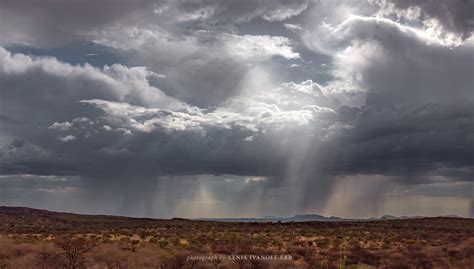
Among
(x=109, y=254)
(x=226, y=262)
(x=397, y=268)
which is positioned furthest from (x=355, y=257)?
(x=109, y=254)

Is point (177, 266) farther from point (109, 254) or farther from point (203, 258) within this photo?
point (109, 254)

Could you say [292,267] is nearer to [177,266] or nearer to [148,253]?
[177,266]

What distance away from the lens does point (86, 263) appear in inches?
1158

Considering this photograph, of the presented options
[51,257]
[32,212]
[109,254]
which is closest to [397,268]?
[109,254]

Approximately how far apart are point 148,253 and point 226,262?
8.24 metres

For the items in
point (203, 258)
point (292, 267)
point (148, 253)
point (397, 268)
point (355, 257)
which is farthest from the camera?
point (355, 257)

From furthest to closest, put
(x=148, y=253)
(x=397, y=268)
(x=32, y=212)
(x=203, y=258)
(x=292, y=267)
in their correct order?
(x=32, y=212), (x=148, y=253), (x=397, y=268), (x=203, y=258), (x=292, y=267)

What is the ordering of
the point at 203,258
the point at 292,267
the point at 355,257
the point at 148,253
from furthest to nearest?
the point at 355,257, the point at 148,253, the point at 203,258, the point at 292,267

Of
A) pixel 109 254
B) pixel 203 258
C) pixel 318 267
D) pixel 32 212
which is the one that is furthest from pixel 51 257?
pixel 32 212

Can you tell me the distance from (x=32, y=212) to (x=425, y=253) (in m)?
138

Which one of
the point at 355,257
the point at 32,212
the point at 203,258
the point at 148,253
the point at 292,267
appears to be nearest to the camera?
the point at 292,267

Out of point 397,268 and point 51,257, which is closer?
point 51,257

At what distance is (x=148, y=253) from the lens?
1380 inches

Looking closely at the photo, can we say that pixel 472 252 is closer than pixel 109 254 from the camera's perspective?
No
